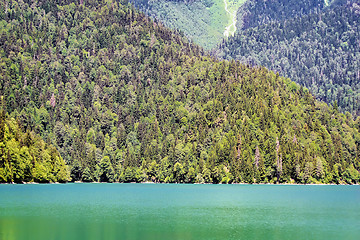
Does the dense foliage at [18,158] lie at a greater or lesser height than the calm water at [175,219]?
greater

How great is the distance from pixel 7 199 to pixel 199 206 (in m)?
44.9

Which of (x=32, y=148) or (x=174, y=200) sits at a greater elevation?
(x=32, y=148)

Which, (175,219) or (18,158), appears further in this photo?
(18,158)

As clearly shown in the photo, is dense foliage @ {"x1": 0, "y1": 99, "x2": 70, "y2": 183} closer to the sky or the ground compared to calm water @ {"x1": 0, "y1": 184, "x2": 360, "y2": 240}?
closer to the sky

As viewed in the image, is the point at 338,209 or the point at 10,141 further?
the point at 10,141

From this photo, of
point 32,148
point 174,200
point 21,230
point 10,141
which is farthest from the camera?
point 32,148

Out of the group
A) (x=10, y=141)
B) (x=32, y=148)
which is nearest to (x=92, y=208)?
(x=10, y=141)

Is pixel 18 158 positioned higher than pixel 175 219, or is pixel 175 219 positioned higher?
pixel 18 158

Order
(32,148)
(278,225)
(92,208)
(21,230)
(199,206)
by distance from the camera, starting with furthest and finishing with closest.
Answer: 1. (32,148)
2. (199,206)
3. (92,208)
4. (278,225)
5. (21,230)

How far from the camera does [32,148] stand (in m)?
192

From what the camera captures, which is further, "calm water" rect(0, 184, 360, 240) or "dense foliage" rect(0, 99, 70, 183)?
"dense foliage" rect(0, 99, 70, 183)

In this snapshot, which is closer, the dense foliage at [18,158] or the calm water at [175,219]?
the calm water at [175,219]

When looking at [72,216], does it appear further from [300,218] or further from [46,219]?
[300,218]

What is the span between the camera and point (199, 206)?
119 m
